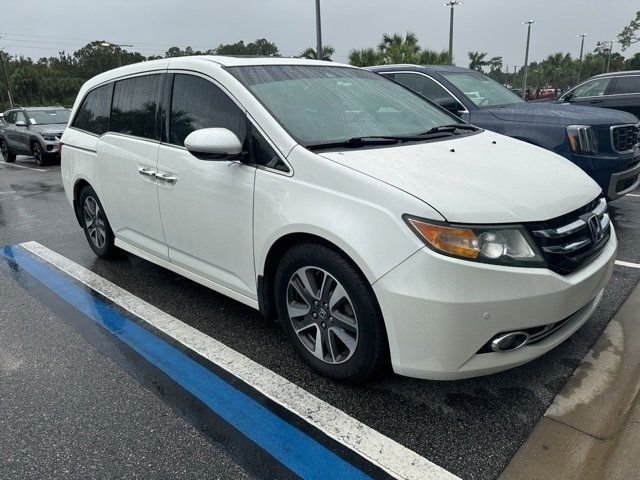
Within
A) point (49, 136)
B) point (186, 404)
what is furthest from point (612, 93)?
point (49, 136)

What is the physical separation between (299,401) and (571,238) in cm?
155

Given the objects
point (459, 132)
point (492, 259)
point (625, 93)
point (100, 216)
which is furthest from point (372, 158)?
point (625, 93)

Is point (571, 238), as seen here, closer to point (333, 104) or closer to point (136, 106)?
point (333, 104)

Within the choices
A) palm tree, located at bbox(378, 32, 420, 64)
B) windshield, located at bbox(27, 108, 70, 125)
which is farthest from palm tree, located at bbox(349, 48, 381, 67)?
windshield, located at bbox(27, 108, 70, 125)

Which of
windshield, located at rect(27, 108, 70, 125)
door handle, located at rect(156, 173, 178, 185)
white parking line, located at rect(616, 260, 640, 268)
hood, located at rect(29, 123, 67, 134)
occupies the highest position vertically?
door handle, located at rect(156, 173, 178, 185)

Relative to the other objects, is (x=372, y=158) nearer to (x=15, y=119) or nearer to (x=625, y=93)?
(x=625, y=93)

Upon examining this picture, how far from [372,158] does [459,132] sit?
108cm

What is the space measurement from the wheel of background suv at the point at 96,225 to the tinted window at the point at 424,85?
395 cm

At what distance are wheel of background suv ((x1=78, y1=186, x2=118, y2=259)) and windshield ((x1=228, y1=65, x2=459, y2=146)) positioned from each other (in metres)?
2.17

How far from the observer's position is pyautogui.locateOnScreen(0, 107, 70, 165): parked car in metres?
13.9

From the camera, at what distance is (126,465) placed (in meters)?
2.15

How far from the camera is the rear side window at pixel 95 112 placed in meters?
4.26

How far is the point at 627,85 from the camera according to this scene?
948 centimetres

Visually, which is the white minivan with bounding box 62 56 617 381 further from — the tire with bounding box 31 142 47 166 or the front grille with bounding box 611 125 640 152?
the tire with bounding box 31 142 47 166
